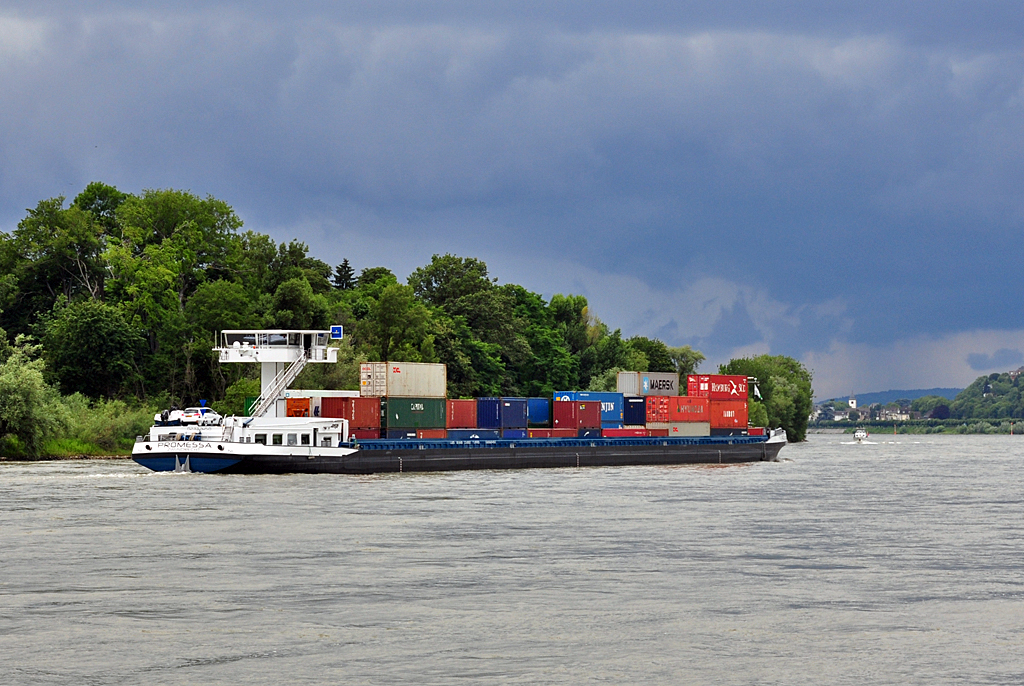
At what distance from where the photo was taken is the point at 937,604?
25.3 m

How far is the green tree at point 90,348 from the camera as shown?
112750 millimetres

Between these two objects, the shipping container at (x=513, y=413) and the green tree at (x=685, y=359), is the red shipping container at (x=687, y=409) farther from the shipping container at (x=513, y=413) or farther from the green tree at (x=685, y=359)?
the green tree at (x=685, y=359)

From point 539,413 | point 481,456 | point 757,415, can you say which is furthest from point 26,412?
point 757,415

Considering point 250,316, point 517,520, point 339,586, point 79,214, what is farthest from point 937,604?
point 79,214

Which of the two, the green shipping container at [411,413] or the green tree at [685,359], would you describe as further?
the green tree at [685,359]

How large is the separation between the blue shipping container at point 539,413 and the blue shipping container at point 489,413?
6.55 metres

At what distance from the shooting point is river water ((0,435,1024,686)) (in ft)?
63.6

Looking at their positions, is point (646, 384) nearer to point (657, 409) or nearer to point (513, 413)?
point (657, 409)

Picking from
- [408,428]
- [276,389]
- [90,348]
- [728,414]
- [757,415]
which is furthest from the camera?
[757,415]

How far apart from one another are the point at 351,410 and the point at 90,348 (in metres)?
46.9

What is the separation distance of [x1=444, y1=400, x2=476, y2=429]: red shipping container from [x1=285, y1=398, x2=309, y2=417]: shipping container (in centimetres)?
1026

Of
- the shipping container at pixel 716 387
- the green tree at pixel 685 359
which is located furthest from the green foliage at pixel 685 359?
the shipping container at pixel 716 387

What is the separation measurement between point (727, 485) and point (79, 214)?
87254 millimetres

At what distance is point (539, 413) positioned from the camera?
94000mm
